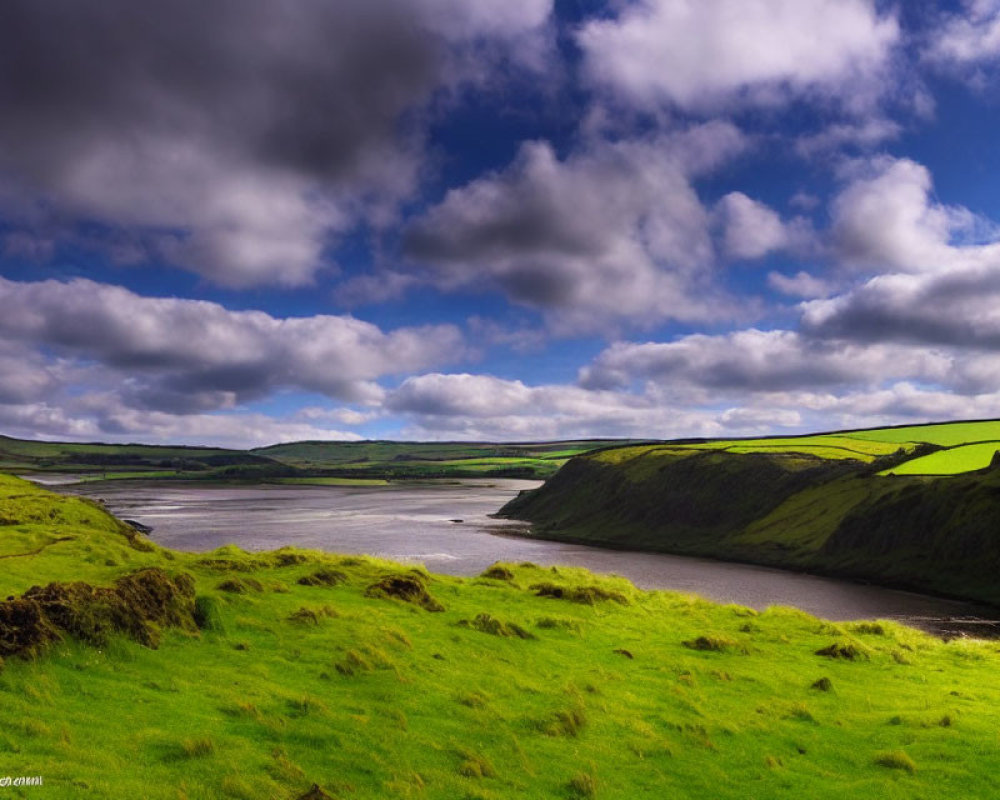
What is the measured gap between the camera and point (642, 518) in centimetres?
15825

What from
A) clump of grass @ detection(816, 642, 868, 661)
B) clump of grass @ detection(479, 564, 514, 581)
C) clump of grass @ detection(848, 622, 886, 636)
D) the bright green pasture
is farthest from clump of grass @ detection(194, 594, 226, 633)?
the bright green pasture

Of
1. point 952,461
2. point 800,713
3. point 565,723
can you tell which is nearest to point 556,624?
point 800,713

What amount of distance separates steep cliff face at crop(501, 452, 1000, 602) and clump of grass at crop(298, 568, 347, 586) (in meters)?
83.9

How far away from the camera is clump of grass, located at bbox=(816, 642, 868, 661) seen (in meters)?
36.0

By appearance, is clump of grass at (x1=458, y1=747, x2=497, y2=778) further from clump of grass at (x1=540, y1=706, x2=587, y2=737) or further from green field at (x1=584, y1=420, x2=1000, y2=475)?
green field at (x1=584, y1=420, x2=1000, y2=475)

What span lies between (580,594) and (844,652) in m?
15.7

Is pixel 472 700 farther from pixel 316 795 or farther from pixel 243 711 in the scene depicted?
pixel 316 795

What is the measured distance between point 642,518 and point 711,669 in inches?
5165

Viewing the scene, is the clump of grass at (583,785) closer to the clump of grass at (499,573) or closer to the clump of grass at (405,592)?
the clump of grass at (405,592)

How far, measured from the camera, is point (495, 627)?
32594 millimetres

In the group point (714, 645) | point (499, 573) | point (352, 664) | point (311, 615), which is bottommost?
point (714, 645)

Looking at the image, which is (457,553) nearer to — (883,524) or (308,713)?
(883,524)

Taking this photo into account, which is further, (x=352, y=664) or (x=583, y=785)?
(x=352, y=664)

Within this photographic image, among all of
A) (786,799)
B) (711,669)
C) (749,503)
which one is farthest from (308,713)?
A: (749,503)
